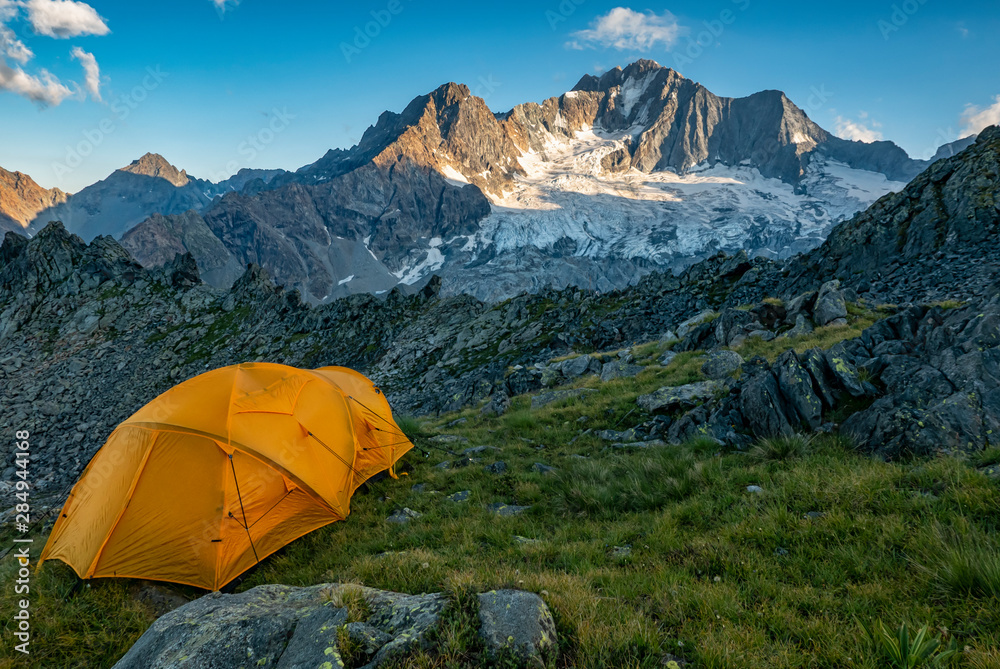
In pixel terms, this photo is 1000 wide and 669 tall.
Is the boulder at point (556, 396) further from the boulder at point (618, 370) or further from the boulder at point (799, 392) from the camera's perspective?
the boulder at point (799, 392)

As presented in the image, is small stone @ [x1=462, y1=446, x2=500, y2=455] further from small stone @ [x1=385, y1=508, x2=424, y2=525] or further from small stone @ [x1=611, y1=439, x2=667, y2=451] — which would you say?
small stone @ [x1=611, y1=439, x2=667, y2=451]

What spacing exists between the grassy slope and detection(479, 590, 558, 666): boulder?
17 cm

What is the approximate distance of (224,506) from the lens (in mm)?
7172

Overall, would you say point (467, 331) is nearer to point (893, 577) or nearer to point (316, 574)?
point (316, 574)

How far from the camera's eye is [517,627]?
11.7 ft

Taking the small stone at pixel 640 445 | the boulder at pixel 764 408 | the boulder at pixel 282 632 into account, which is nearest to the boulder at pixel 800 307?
the boulder at pixel 764 408

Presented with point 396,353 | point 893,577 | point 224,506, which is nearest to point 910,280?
point 893,577

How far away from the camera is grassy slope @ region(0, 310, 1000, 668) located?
3.52 metres

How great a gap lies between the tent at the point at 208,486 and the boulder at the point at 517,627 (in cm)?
558

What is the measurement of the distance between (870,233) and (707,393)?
27365 mm

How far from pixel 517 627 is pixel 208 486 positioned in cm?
675

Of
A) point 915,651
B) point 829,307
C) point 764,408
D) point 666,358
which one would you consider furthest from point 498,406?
point 829,307

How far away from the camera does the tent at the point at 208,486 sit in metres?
6.73

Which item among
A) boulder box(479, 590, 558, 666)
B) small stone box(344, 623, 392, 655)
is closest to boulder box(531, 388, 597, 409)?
boulder box(479, 590, 558, 666)
